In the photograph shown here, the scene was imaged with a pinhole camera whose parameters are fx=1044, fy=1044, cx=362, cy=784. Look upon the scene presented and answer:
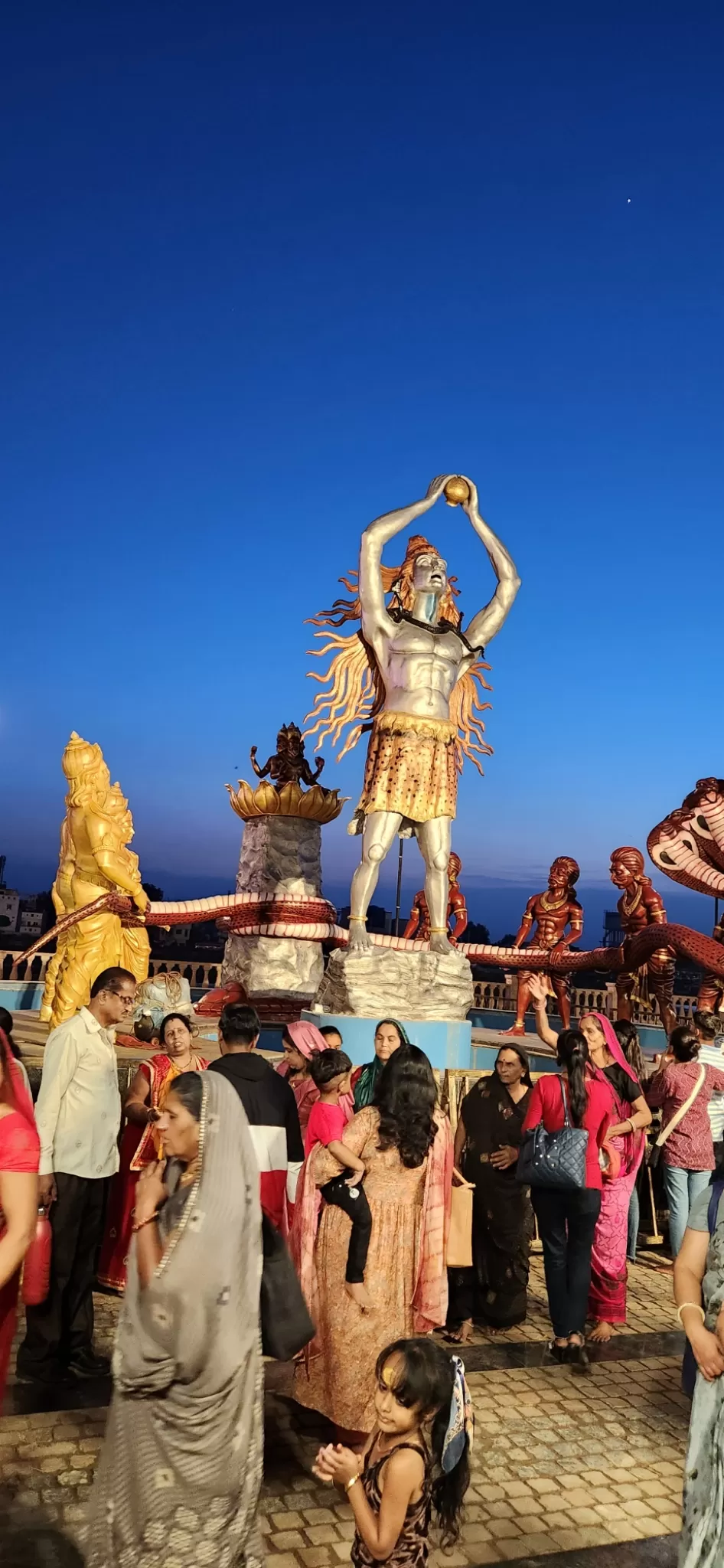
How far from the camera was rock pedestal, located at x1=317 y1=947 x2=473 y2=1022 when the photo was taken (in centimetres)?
812

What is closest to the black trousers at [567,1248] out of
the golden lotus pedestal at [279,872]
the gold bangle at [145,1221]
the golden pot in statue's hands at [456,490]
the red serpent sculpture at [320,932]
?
the gold bangle at [145,1221]

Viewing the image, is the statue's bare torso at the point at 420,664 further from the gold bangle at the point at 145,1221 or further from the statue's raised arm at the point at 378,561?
the gold bangle at the point at 145,1221

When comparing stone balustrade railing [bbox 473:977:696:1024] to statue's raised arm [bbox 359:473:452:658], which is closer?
statue's raised arm [bbox 359:473:452:658]

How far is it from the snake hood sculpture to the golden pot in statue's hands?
3167 millimetres

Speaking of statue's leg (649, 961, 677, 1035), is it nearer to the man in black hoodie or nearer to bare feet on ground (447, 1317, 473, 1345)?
bare feet on ground (447, 1317, 473, 1345)

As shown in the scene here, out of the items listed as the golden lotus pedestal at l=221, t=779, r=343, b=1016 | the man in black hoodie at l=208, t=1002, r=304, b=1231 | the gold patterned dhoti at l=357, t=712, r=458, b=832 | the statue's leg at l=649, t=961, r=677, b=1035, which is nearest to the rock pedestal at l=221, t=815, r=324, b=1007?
the golden lotus pedestal at l=221, t=779, r=343, b=1016

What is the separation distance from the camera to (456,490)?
8.16 meters

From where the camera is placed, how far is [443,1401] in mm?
2014

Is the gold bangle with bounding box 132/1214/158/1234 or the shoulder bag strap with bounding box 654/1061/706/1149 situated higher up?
the shoulder bag strap with bounding box 654/1061/706/1149

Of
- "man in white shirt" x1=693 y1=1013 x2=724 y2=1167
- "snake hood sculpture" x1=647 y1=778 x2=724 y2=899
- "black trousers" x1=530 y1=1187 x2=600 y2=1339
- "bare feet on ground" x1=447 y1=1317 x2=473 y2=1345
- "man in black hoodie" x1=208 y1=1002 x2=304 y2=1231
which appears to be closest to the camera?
"man in black hoodie" x1=208 y1=1002 x2=304 y2=1231

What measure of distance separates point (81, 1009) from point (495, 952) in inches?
283

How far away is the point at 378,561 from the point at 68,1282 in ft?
19.6

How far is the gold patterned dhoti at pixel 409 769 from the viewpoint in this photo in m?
8.45

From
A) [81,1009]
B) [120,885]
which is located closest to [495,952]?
[120,885]
